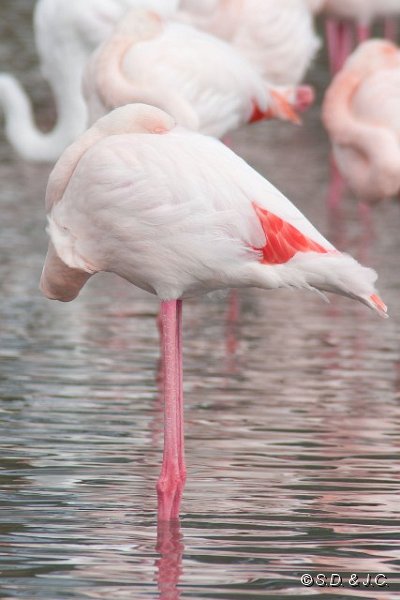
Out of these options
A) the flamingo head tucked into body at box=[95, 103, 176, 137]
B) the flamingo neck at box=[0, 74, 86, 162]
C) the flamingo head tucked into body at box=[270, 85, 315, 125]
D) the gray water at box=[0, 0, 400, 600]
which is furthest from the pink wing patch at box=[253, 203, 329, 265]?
the flamingo neck at box=[0, 74, 86, 162]

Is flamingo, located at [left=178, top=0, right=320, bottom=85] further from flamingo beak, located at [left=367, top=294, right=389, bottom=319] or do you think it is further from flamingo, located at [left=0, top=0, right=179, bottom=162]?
flamingo beak, located at [left=367, top=294, right=389, bottom=319]

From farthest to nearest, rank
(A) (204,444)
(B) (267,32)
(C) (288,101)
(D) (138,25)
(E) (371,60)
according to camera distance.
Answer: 1. (B) (267,32)
2. (E) (371,60)
3. (C) (288,101)
4. (D) (138,25)
5. (A) (204,444)

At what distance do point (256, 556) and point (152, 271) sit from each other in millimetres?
943

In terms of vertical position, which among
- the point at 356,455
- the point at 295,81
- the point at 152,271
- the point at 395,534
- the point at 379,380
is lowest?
the point at 295,81

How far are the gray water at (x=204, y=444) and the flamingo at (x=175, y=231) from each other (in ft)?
0.99

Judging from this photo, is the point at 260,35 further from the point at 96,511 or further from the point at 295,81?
the point at 96,511

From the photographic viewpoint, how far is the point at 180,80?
818 cm

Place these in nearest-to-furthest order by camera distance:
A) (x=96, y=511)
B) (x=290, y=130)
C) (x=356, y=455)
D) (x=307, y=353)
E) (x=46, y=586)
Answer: (x=46, y=586), (x=96, y=511), (x=356, y=455), (x=307, y=353), (x=290, y=130)

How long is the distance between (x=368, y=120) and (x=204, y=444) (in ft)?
11.9

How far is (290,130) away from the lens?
15.3 metres

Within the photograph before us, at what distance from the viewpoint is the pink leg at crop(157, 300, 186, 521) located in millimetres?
4871

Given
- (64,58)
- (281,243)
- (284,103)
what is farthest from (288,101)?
(281,243)

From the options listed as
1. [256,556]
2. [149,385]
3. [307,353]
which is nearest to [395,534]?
[256,556]

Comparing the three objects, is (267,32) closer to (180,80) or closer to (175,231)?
(180,80)
